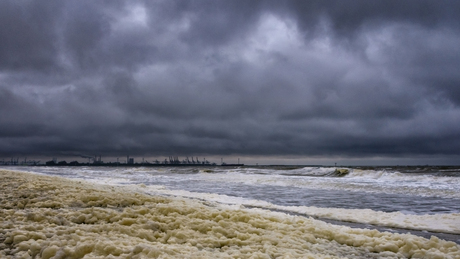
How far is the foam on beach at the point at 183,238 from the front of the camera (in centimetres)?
372

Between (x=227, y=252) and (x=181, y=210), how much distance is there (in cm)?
255

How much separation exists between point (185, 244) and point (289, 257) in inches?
62.7

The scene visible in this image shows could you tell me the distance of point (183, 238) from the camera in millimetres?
4719

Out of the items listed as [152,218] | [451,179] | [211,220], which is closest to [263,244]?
[211,220]

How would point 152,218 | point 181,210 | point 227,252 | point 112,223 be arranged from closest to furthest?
point 227,252, point 112,223, point 152,218, point 181,210

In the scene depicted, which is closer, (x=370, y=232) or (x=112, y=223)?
(x=112, y=223)

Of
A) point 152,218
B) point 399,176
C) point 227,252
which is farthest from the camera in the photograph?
point 399,176

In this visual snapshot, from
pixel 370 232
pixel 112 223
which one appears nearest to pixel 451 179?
pixel 370 232

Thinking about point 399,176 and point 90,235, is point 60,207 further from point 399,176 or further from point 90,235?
point 399,176

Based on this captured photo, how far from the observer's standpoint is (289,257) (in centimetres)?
389

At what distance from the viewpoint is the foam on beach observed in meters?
3.72

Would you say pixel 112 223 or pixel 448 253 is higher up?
pixel 112 223

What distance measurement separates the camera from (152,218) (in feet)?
18.7

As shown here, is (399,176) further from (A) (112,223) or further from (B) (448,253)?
(A) (112,223)
